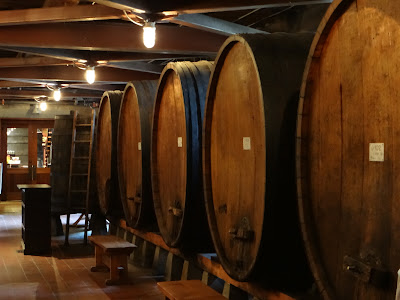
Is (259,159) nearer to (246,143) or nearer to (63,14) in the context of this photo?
(246,143)

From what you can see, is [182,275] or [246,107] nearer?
[246,107]

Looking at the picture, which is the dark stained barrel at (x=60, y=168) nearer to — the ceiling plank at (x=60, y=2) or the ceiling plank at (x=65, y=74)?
the ceiling plank at (x=65, y=74)

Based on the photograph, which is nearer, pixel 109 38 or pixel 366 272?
pixel 366 272

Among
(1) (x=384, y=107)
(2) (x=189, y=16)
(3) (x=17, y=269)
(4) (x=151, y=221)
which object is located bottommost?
(3) (x=17, y=269)

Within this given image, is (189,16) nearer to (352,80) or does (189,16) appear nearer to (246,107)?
(246,107)

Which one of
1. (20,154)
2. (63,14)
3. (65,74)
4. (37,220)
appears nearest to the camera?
(63,14)

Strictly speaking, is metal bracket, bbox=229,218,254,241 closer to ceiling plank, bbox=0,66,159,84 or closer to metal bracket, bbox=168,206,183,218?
metal bracket, bbox=168,206,183,218

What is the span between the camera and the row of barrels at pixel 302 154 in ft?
7.18

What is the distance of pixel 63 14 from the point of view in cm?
577

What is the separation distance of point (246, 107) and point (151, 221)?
2.68m

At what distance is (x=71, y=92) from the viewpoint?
13977mm

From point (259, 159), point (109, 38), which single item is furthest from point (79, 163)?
point (259, 159)

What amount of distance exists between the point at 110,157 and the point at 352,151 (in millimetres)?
4910

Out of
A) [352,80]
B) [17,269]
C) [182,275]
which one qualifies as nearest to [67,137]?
[17,269]
